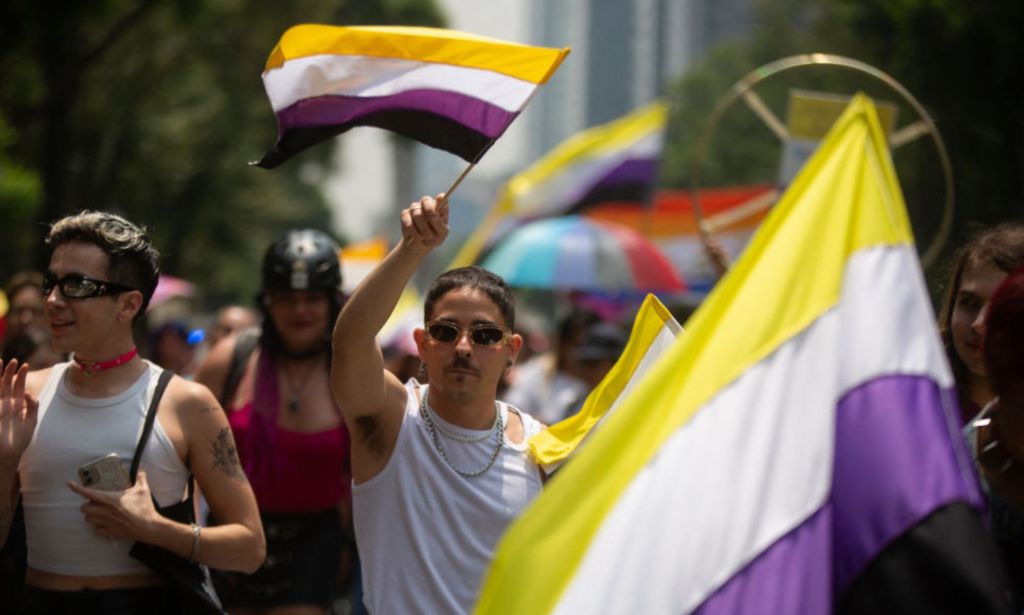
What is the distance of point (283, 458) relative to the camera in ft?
20.5

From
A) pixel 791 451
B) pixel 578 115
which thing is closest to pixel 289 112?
pixel 791 451

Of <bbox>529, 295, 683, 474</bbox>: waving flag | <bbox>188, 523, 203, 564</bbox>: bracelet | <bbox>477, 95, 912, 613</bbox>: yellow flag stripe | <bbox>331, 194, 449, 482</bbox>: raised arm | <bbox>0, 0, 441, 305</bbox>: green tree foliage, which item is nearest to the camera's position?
<bbox>477, 95, 912, 613</bbox>: yellow flag stripe

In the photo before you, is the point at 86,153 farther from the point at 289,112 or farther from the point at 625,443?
the point at 625,443

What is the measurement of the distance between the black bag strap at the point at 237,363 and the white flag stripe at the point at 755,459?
151 inches

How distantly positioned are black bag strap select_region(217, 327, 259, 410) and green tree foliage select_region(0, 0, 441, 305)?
7901 mm

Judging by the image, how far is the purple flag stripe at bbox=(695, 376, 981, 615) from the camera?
2.65 metres

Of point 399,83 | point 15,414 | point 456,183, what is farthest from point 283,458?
point 456,183

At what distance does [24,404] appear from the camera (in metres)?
4.21

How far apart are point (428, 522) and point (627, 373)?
0.86 meters

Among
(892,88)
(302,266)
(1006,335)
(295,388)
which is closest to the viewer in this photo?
(1006,335)

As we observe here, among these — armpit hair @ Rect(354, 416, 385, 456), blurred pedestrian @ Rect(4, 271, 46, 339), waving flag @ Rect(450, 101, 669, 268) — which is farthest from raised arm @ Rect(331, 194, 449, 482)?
waving flag @ Rect(450, 101, 669, 268)

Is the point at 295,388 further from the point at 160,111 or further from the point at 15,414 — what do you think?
the point at 160,111

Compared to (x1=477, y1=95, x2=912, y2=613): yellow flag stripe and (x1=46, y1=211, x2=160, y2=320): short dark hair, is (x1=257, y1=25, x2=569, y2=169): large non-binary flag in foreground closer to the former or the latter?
(x1=46, y1=211, x2=160, y2=320): short dark hair

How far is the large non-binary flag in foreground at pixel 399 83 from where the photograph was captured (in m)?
4.81
